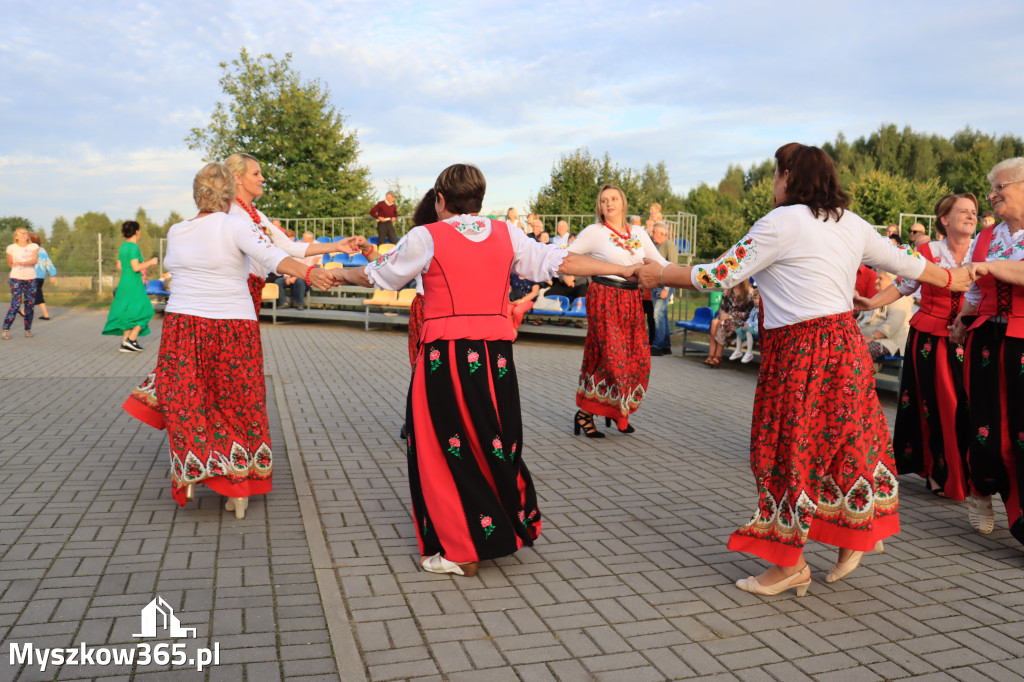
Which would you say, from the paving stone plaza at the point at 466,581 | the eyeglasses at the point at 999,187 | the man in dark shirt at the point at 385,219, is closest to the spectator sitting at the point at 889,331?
the paving stone plaza at the point at 466,581

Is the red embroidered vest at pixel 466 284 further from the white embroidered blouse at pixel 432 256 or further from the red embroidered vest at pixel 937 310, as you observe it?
the red embroidered vest at pixel 937 310

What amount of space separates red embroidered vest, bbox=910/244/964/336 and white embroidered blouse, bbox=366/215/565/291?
289cm

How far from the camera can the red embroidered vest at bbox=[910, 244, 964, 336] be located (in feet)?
17.8

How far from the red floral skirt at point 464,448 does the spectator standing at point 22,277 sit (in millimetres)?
13496

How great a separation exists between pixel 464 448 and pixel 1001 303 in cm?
309

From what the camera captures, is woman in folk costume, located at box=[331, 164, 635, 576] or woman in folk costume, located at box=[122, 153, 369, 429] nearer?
woman in folk costume, located at box=[331, 164, 635, 576]

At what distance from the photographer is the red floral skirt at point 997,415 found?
4.43 meters

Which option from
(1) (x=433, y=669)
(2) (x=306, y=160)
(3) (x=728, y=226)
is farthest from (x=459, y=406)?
(3) (x=728, y=226)

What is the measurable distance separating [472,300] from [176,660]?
193 centimetres

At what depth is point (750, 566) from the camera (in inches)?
163

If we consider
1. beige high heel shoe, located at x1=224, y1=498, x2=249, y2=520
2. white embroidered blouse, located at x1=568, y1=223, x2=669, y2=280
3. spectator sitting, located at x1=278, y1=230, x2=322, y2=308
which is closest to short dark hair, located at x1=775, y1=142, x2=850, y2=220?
white embroidered blouse, located at x1=568, y1=223, x2=669, y2=280

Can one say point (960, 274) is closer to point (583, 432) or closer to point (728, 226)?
point (583, 432)

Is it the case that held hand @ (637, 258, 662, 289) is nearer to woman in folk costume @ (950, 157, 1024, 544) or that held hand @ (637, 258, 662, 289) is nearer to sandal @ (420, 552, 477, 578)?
sandal @ (420, 552, 477, 578)

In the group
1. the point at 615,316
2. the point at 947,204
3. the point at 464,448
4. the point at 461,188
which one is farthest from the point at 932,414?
the point at 461,188
